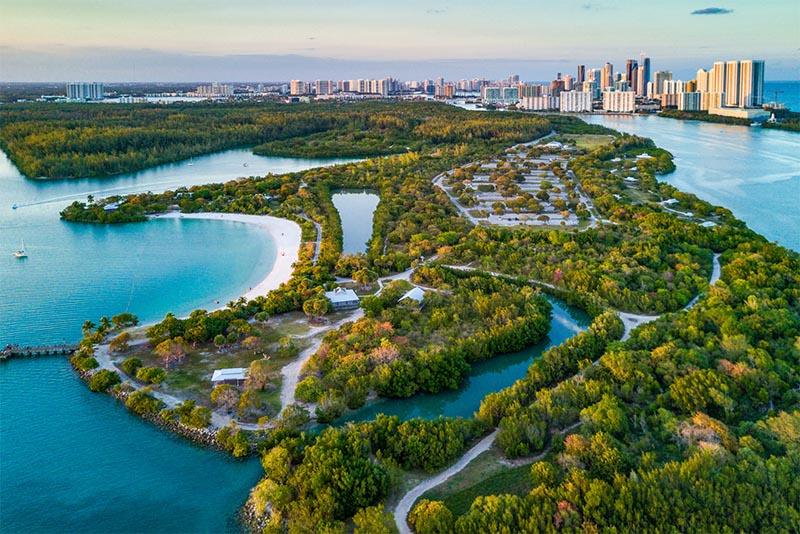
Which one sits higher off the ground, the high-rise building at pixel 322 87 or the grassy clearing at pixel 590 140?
the high-rise building at pixel 322 87

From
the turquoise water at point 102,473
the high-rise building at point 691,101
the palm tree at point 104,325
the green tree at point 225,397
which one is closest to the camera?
the turquoise water at point 102,473

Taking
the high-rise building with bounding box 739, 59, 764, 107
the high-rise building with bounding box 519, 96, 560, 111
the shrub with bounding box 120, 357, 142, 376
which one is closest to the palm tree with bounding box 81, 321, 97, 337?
the shrub with bounding box 120, 357, 142, 376

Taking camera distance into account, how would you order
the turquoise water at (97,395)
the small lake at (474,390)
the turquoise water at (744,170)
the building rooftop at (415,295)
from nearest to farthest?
the turquoise water at (97,395) → the small lake at (474,390) → the building rooftop at (415,295) → the turquoise water at (744,170)

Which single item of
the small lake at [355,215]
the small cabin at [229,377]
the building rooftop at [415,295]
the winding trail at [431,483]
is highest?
the small lake at [355,215]

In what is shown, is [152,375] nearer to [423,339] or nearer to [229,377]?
[229,377]

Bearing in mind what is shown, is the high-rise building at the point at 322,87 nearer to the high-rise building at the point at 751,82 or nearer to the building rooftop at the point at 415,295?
the high-rise building at the point at 751,82

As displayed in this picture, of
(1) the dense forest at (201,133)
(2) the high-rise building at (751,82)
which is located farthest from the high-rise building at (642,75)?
(1) the dense forest at (201,133)
